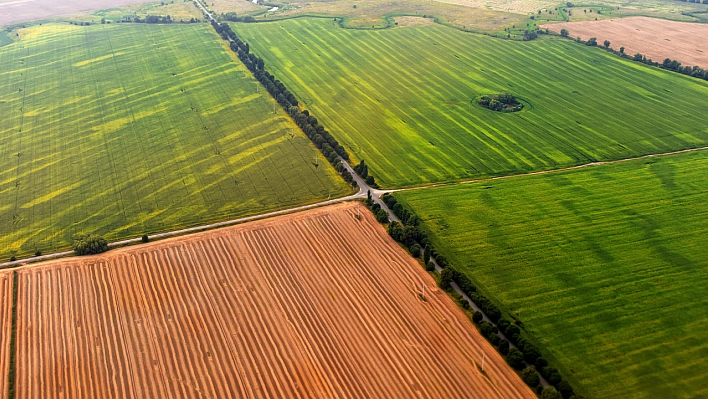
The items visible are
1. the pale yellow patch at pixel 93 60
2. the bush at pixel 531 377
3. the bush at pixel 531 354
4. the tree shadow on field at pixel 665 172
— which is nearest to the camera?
the bush at pixel 531 377

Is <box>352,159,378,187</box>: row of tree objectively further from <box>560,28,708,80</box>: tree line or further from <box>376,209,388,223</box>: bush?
<box>560,28,708,80</box>: tree line

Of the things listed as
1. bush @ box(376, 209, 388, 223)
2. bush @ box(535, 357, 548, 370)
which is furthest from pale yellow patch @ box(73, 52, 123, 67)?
bush @ box(535, 357, 548, 370)

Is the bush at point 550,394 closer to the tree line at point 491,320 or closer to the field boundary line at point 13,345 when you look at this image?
the tree line at point 491,320

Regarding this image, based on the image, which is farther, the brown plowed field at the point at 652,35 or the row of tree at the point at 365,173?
the brown plowed field at the point at 652,35

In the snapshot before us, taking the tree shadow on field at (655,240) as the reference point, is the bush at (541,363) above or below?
below

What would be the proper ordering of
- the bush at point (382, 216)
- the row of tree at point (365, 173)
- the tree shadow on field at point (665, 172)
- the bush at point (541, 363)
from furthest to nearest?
the row of tree at point (365, 173)
the tree shadow on field at point (665, 172)
the bush at point (382, 216)
the bush at point (541, 363)

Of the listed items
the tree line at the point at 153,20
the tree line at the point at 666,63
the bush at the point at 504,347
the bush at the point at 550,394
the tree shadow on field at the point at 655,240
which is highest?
the tree line at the point at 666,63

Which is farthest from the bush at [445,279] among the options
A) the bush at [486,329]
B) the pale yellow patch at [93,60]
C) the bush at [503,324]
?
the pale yellow patch at [93,60]
